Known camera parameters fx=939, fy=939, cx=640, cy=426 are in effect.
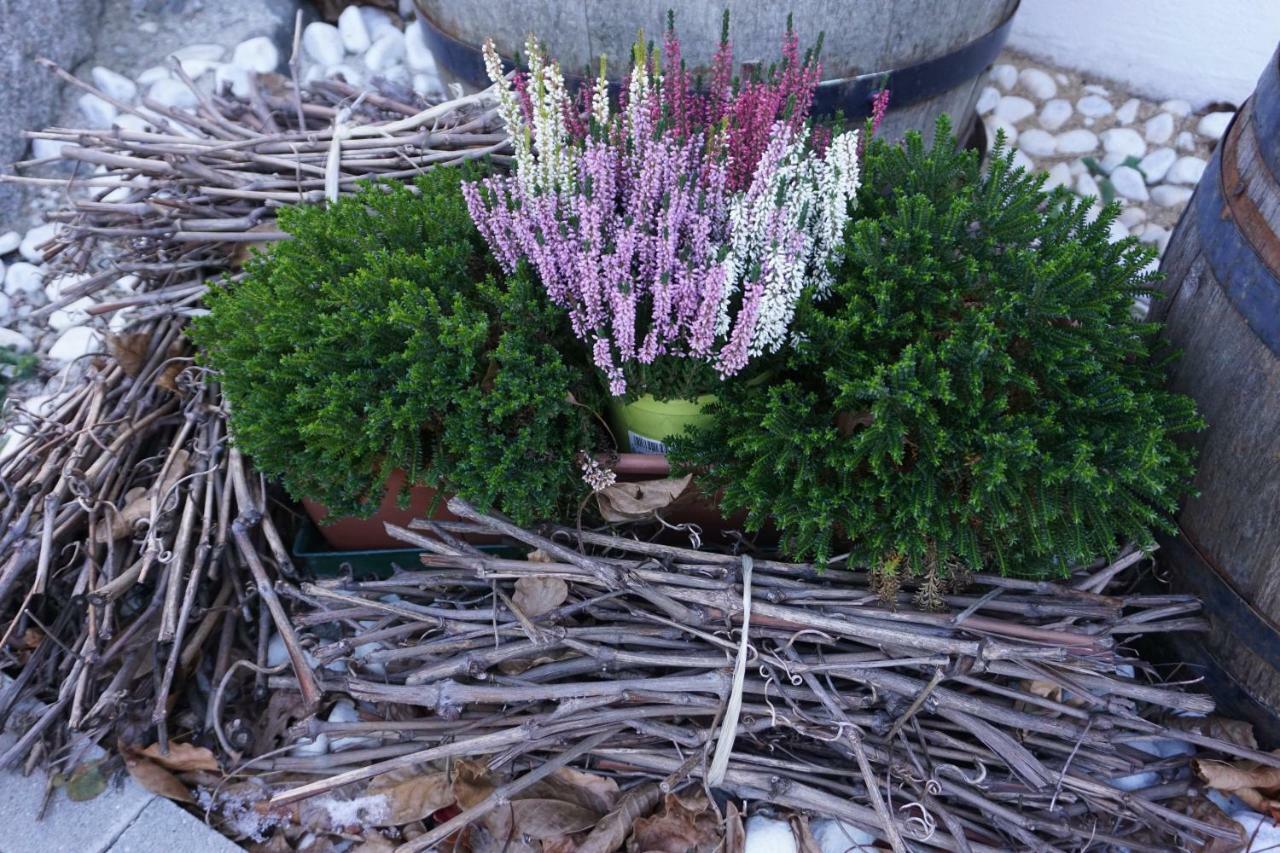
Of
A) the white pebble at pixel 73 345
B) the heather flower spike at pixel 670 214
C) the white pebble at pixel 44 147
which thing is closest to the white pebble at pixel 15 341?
the white pebble at pixel 73 345

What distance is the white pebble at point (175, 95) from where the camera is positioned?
304 centimetres

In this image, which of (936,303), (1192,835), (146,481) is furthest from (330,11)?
(1192,835)

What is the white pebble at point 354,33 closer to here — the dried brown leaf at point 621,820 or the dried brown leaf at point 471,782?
the dried brown leaf at point 471,782

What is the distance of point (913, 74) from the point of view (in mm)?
2303

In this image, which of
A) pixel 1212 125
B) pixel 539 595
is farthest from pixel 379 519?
pixel 1212 125

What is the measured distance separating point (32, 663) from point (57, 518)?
11.5 inches

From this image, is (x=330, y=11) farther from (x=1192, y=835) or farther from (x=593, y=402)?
(x=1192, y=835)

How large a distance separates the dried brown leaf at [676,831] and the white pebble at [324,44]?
8.88 feet

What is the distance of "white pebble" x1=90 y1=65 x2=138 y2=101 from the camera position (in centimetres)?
313

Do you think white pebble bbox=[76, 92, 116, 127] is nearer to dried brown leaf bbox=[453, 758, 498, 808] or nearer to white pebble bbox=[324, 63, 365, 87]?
white pebble bbox=[324, 63, 365, 87]

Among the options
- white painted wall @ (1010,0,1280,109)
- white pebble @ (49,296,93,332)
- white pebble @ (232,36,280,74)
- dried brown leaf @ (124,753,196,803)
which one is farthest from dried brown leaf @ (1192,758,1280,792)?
white pebble @ (232,36,280,74)

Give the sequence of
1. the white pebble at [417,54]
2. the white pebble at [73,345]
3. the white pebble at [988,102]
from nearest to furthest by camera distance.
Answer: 1. the white pebble at [73,345]
2. the white pebble at [417,54]
3. the white pebble at [988,102]

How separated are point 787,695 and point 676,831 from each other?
309mm

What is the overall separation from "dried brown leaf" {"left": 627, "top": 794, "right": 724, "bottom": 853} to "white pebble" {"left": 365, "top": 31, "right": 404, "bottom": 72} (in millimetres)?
2586
